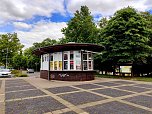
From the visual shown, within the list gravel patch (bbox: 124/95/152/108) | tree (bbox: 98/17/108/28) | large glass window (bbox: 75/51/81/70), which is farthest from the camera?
tree (bbox: 98/17/108/28)

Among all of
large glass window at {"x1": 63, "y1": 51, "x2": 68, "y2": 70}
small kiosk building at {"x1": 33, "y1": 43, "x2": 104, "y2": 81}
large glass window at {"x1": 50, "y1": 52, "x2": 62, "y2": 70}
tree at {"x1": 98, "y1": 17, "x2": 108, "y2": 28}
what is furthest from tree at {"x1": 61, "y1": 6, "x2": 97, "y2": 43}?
large glass window at {"x1": 63, "y1": 51, "x2": 68, "y2": 70}

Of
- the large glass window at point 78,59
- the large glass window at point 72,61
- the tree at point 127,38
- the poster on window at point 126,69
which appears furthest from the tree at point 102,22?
the large glass window at point 78,59

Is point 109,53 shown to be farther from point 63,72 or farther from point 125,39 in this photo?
point 63,72

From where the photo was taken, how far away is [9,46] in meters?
59.6

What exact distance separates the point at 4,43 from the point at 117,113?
59.0m

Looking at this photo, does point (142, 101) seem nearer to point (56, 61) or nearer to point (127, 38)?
point (56, 61)

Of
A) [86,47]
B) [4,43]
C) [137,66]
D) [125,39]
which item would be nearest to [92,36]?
[137,66]

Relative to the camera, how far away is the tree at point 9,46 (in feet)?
192

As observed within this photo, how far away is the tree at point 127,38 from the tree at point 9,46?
138ft

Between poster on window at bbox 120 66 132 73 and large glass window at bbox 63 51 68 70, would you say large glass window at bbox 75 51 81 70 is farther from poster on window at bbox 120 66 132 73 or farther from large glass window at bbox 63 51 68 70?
poster on window at bbox 120 66 132 73

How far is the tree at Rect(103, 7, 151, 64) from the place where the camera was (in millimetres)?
22281

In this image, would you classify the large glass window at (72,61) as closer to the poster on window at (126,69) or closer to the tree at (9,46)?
the poster on window at (126,69)

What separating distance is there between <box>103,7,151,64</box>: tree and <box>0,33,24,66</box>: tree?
4194 cm

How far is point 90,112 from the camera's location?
6617 millimetres
